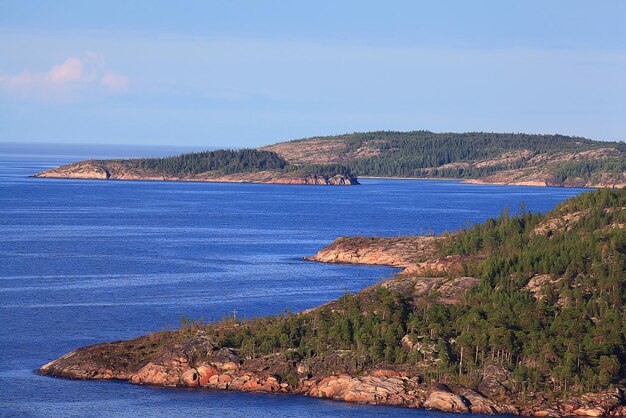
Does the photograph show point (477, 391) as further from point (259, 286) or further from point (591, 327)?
point (259, 286)

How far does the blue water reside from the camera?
67.6 metres

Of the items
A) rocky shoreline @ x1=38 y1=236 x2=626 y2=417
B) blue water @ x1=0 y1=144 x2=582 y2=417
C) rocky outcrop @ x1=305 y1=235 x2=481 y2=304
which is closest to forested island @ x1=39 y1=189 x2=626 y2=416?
rocky shoreline @ x1=38 y1=236 x2=626 y2=417

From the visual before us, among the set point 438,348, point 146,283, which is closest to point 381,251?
point 146,283

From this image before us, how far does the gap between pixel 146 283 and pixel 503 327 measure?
4404 cm

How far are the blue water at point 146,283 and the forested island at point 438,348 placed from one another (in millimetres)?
1776

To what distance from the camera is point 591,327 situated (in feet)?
245

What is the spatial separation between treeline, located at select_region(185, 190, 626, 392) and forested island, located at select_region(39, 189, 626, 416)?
96mm

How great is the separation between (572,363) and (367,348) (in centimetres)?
1166

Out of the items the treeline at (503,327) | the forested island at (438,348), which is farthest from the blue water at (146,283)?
the treeline at (503,327)

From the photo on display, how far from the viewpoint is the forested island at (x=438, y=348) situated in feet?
223

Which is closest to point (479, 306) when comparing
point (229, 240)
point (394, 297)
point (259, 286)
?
point (394, 297)

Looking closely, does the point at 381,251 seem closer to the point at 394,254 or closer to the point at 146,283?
the point at 394,254

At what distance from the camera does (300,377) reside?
70500mm

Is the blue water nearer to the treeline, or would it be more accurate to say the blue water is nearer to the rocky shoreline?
the rocky shoreline
